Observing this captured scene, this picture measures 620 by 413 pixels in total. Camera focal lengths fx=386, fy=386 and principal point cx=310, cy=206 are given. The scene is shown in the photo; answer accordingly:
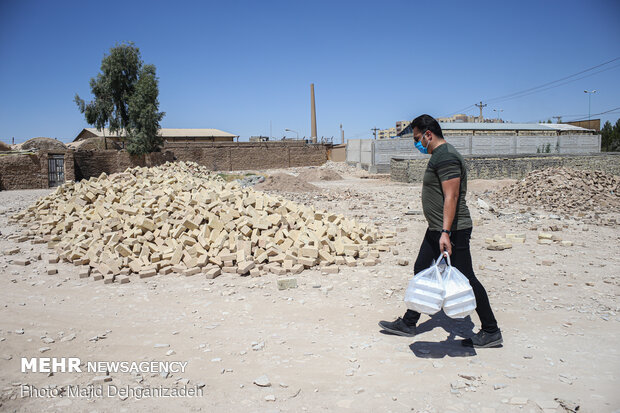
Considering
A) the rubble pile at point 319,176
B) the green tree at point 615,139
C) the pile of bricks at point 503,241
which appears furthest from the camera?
the green tree at point 615,139

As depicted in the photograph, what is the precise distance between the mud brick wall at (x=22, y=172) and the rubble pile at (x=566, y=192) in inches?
697

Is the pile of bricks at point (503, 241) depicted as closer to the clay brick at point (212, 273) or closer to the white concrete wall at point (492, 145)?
the clay brick at point (212, 273)

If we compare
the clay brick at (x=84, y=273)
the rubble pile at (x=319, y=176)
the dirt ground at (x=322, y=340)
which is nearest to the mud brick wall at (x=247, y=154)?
the rubble pile at (x=319, y=176)

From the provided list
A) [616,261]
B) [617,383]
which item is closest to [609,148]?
[616,261]

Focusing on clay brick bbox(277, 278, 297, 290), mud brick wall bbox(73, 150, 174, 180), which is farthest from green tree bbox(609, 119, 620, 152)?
clay brick bbox(277, 278, 297, 290)

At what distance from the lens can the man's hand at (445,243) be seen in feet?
8.82

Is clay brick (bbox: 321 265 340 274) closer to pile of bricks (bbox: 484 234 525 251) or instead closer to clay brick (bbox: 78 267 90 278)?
pile of bricks (bbox: 484 234 525 251)

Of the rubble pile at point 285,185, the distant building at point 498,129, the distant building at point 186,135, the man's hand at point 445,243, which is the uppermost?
the distant building at point 186,135

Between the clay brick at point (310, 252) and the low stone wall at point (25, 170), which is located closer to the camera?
the clay brick at point (310, 252)

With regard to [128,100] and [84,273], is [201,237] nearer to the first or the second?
[84,273]

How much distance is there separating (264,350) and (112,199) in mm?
5438

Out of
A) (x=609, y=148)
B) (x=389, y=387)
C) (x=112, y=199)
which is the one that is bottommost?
(x=389, y=387)

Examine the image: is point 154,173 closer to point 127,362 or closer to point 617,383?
point 127,362

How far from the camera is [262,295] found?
419cm
